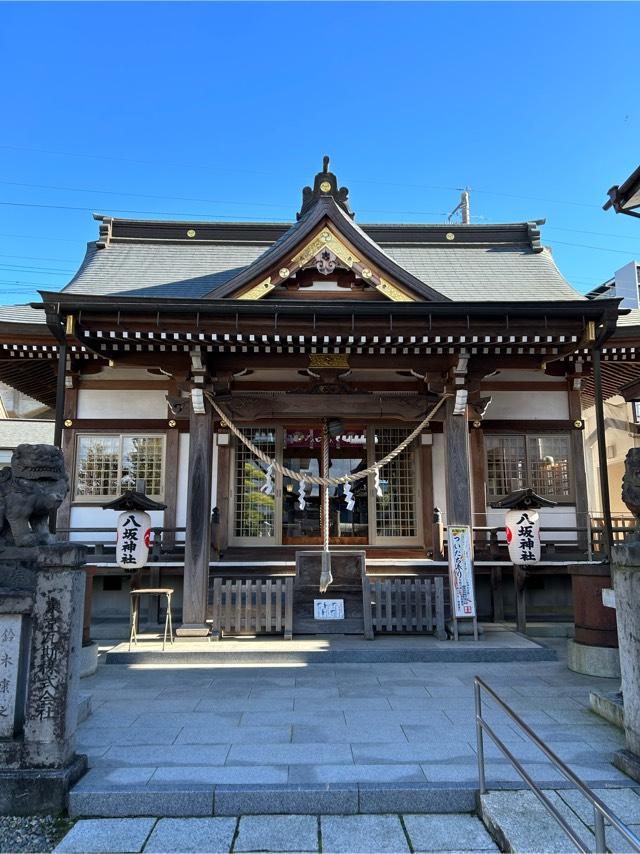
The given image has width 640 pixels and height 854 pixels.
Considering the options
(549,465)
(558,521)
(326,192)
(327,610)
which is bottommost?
(327,610)

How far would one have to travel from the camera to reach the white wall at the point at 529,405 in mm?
11516

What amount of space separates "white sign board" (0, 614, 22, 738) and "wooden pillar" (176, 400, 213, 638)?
4718mm

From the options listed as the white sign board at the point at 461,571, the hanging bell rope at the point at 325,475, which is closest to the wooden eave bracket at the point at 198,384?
the hanging bell rope at the point at 325,475

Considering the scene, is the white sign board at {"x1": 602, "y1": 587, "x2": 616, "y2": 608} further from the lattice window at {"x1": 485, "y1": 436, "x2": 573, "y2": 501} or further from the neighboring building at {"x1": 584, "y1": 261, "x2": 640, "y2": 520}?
the lattice window at {"x1": 485, "y1": 436, "x2": 573, "y2": 501}

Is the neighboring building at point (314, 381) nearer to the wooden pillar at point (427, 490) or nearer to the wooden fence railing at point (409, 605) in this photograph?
the wooden pillar at point (427, 490)

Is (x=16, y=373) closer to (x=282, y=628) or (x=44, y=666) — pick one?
(x=282, y=628)

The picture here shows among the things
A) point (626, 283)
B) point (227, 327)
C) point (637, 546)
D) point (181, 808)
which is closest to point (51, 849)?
point (181, 808)

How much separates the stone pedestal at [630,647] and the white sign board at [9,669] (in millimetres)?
4823

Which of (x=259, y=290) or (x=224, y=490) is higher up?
(x=259, y=290)

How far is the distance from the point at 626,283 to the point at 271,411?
68.0 ft

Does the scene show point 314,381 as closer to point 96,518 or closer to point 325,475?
point 325,475

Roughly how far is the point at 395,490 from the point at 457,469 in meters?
2.96

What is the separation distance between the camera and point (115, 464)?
11.3 meters

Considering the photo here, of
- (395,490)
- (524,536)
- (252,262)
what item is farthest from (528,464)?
(252,262)
